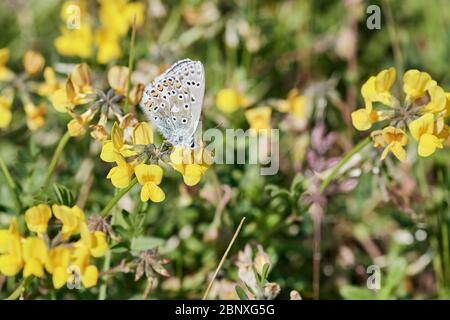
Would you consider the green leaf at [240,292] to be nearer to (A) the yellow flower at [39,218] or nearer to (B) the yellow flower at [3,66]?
(A) the yellow flower at [39,218]

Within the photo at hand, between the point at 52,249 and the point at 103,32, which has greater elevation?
the point at 103,32

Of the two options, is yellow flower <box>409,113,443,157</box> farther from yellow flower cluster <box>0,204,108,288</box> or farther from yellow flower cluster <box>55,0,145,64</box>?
yellow flower cluster <box>55,0,145,64</box>

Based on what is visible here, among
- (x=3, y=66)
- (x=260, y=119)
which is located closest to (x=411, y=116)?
(x=260, y=119)

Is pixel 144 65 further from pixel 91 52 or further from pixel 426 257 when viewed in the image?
pixel 426 257

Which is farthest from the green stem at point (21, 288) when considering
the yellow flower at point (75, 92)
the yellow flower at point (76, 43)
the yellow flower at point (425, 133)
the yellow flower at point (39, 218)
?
the yellow flower at point (76, 43)

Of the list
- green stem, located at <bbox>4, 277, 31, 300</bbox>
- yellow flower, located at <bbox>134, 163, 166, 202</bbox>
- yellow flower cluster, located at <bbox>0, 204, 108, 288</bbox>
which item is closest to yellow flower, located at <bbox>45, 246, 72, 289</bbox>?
yellow flower cluster, located at <bbox>0, 204, 108, 288</bbox>

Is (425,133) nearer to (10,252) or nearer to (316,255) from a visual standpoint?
(316,255)
